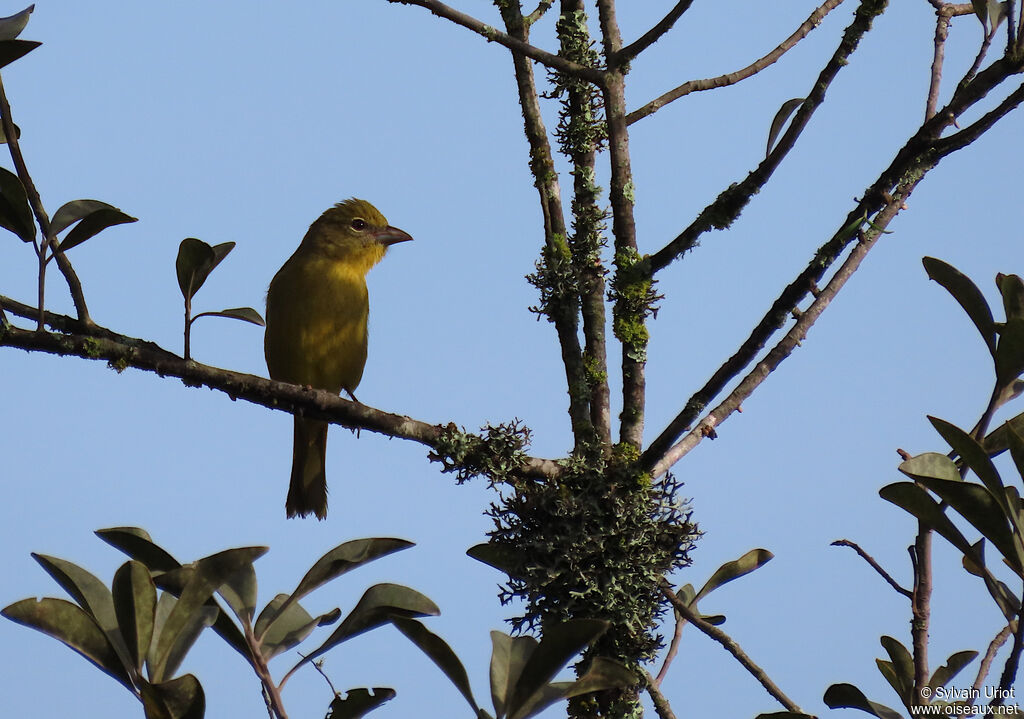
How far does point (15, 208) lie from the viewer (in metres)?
2.40

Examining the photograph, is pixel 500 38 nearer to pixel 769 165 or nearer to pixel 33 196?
pixel 769 165

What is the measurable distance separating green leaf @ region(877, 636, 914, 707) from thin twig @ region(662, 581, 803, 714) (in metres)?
0.34

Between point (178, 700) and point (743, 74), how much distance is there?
232cm

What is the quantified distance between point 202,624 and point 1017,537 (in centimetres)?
158

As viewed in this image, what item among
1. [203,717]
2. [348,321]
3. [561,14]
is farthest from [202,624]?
[348,321]

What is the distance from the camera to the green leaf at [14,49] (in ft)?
7.55

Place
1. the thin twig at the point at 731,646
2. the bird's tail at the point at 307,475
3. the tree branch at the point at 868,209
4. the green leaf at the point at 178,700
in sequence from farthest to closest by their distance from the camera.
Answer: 1. the bird's tail at the point at 307,475
2. the tree branch at the point at 868,209
3. the thin twig at the point at 731,646
4. the green leaf at the point at 178,700

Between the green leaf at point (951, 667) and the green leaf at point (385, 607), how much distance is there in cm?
146

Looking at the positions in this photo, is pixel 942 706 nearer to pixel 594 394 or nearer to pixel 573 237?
pixel 594 394

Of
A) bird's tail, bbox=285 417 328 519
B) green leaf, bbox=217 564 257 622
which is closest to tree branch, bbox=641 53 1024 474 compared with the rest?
green leaf, bbox=217 564 257 622

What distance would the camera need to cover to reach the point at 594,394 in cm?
303

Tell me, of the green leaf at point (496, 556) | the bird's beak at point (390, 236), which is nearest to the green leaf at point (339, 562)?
the green leaf at point (496, 556)

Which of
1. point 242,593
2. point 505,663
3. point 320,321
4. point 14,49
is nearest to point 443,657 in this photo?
point 505,663

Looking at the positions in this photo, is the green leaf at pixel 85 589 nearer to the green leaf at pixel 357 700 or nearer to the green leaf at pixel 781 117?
the green leaf at pixel 357 700
